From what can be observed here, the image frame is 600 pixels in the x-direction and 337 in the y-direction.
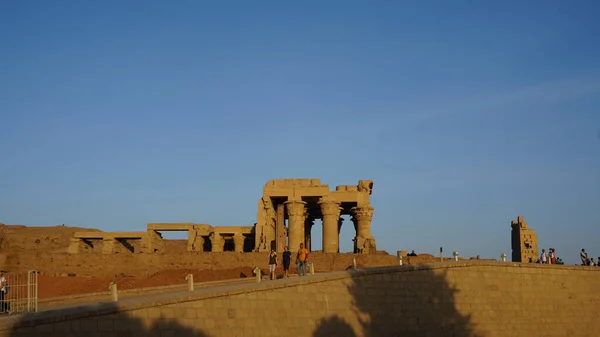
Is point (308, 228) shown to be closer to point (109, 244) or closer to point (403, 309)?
point (109, 244)

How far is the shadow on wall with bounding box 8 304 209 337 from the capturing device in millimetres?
15795

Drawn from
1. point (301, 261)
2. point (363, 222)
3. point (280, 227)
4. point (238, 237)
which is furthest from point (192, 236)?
point (301, 261)

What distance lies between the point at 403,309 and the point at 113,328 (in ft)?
35.3

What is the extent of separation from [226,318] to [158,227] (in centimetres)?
3047

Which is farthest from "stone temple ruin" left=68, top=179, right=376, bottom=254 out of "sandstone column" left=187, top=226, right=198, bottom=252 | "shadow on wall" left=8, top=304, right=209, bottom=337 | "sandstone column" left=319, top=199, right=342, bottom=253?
"shadow on wall" left=8, top=304, right=209, bottom=337

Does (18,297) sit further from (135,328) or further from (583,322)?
(583,322)

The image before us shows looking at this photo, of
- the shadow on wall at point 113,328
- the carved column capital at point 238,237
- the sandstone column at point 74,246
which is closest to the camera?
the shadow on wall at point 113,328

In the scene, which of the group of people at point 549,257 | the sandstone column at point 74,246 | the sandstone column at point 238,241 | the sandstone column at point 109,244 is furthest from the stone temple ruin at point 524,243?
the sandstone column at point 74,246

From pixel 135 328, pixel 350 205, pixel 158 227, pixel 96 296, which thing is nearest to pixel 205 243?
pixel 158 227

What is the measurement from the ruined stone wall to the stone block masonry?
28.6ft

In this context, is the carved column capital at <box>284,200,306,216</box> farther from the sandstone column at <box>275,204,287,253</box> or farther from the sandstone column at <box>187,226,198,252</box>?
the sandstone column at <box>187,226,198,252</box>

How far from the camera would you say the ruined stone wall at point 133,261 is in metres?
36.2

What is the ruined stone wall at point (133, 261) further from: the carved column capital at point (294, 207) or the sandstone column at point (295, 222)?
the carved column capital at point (294, 207)

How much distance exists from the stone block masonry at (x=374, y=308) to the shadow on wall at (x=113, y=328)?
21 millimetres
